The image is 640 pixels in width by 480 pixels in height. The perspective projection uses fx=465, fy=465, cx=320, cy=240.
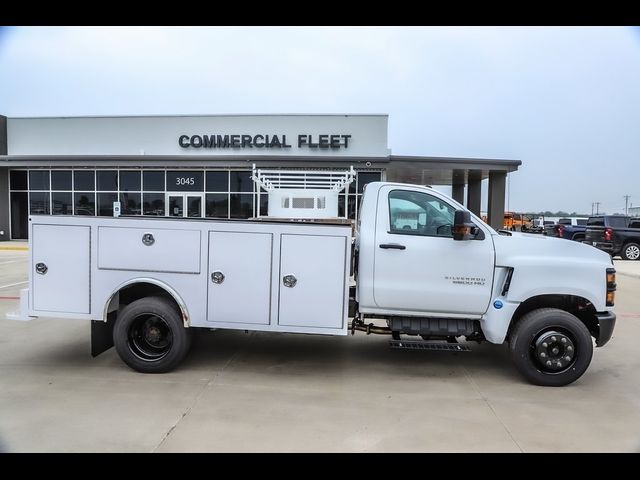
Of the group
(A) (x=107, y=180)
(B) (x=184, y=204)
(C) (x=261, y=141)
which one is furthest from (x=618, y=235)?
(A) (x=107, y=180)

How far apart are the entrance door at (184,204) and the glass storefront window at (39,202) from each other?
6.63 metres

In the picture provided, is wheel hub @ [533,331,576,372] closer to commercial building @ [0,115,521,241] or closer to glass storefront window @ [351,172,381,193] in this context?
commercial building @ [0,115,521,241]

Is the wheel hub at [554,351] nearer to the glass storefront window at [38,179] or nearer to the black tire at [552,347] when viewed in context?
the black tire at [552,347]

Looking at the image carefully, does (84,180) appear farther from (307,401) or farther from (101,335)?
(307,401)

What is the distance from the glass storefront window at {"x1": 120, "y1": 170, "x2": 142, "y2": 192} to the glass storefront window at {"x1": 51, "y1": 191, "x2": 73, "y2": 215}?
2.96m

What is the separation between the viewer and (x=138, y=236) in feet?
16.5

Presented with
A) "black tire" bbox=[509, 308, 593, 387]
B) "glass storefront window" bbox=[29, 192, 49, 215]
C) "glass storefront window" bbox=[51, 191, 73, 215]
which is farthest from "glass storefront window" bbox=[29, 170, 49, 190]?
"black tire" bbox=[509, 308, 593, 387]

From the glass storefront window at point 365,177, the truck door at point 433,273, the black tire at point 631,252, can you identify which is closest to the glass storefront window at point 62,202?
the glass storefront window at point 365,177

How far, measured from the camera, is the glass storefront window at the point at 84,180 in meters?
22.8

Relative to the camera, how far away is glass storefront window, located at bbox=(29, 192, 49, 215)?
77.0ft

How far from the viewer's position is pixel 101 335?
5.50m

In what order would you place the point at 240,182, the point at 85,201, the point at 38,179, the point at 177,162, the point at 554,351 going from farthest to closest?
the point at 38,179 < the point at 85,201 < the point at 240,182 < the point at 177,162 < the point at 554,351

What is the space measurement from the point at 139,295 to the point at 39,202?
21920mm
